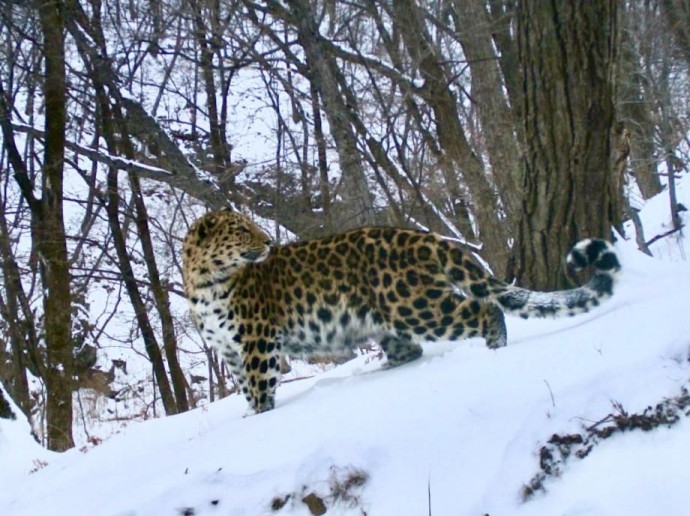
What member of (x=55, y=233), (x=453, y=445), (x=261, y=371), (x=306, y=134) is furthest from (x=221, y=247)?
(x=306, y=134)

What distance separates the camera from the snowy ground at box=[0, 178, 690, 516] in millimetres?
4078

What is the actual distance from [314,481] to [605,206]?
3.15m

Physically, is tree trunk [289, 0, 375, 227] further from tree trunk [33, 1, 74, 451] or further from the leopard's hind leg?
the leopard's hind leg

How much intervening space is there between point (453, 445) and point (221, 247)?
286 centimetres

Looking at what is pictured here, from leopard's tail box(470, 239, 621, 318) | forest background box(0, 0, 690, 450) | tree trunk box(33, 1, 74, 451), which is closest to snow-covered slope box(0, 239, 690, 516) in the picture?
leopard's tail box(470, 239, 621, 318)

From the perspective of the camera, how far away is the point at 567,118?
6352 mm

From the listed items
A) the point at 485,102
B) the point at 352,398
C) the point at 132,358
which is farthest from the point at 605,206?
the point at 132,358

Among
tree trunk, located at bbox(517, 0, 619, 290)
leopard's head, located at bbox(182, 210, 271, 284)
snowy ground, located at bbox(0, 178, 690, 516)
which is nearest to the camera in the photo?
snowy ground, located at bbox(0, 178, 690, 516)

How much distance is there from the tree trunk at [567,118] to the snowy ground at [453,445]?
0.54 metres

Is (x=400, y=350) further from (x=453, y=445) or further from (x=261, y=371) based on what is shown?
(x=453, y=445)

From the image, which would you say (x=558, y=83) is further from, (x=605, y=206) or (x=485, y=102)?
(x=485, y=102)

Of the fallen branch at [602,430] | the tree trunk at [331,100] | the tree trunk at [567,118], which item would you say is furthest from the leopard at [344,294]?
the tree trunk at [331,100]

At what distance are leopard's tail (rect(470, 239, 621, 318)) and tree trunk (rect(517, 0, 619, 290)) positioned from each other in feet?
2.58

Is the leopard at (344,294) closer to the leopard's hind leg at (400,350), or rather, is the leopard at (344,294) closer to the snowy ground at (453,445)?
the leopard's hind leg at (400,350)
